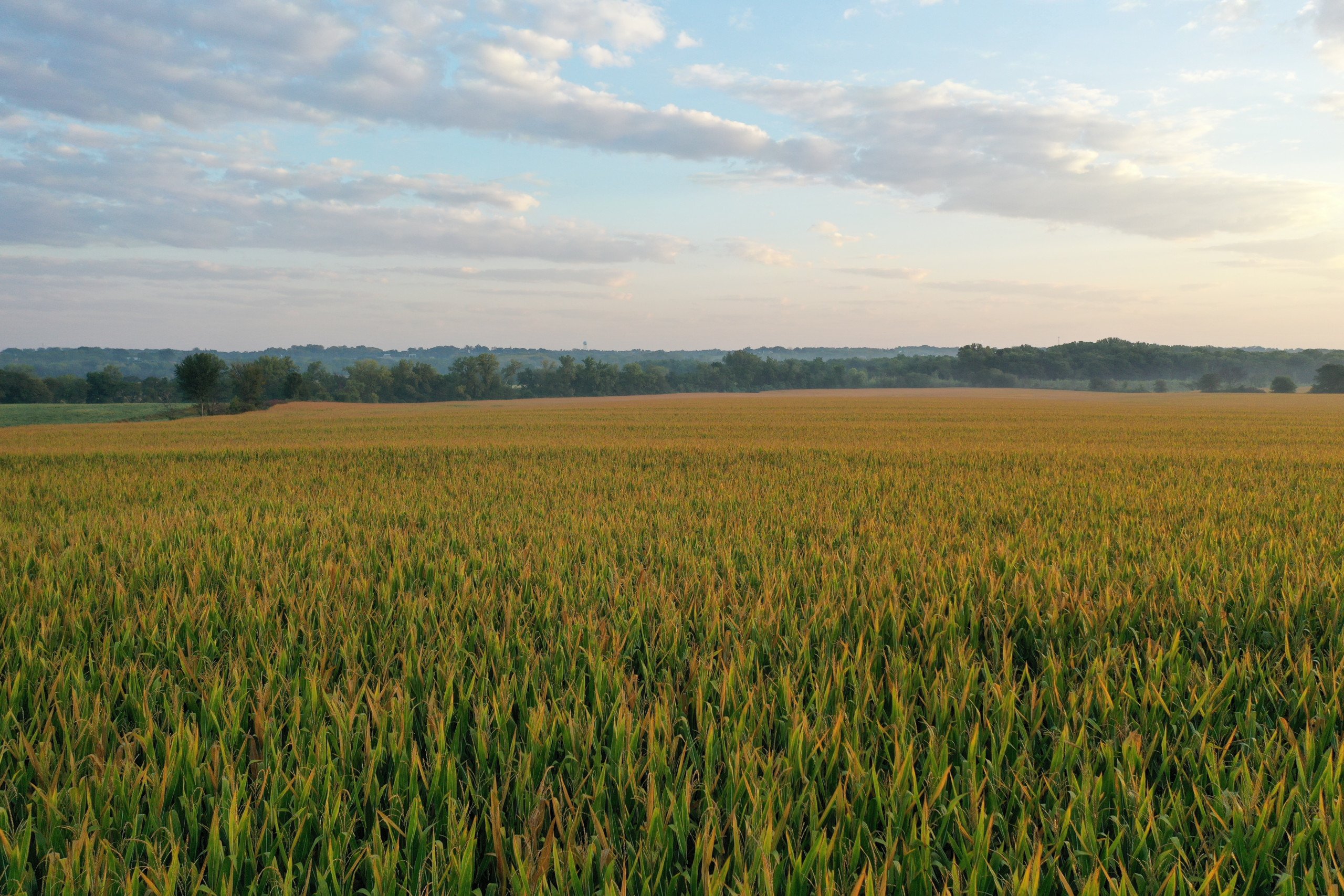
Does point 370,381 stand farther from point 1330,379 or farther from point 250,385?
point 1330,379

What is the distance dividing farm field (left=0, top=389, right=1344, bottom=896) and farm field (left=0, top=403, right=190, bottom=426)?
62.8 m

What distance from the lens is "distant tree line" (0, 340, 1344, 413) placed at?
105 metres

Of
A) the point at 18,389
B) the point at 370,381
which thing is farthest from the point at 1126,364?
the point at 18,389

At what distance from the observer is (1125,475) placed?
34.9 feet

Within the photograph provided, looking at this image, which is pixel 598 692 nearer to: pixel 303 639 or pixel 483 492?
pixel 303 639

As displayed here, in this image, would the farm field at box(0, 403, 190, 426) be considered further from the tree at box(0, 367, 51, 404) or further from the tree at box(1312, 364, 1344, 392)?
the tree at box(1312, 364, 1344, 392)

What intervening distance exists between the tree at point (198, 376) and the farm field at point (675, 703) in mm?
68712

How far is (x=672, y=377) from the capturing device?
149375 millimetres

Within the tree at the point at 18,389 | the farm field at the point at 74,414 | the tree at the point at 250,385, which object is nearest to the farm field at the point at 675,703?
the farm field at the point at 74,414

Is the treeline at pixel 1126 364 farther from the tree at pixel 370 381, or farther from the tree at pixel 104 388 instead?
the tree at pixel 104 388

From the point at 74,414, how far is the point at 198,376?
1462 cm

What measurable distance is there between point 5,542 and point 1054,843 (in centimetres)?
752

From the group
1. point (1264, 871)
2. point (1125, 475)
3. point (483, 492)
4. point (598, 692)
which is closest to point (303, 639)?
point (598, 692)

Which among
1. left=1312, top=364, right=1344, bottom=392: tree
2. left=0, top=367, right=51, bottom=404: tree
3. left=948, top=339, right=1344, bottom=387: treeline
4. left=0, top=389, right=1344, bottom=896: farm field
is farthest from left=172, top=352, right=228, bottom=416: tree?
left=1312, top=364, right=1344, bottom=392: tree
